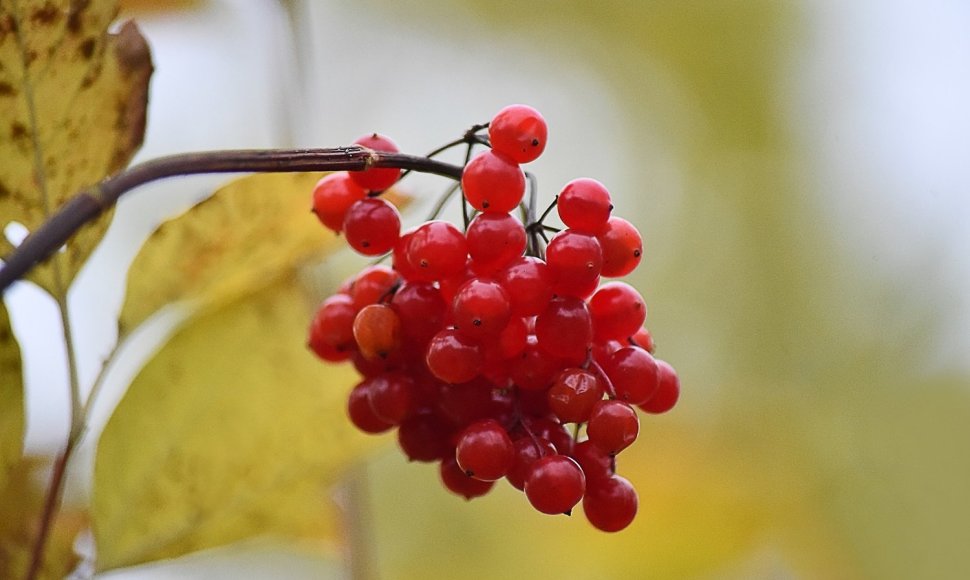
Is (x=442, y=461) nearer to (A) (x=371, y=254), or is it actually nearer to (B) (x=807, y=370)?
(A) (x=371, y=254)

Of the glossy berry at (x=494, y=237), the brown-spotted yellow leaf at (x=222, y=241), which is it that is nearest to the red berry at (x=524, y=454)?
the glossy berry at (x=494, y=237)

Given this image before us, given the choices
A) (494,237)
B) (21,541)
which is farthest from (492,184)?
(21,541)

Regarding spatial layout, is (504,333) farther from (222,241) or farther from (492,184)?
(222,241)

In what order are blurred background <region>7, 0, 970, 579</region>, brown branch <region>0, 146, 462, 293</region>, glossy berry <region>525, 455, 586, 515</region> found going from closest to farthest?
brown branch <region>0, 146, 462, 293</region> → glossy berry <region>525, 455, 586, 515</region> → blurred background <region>7, 0, 970, 579</region>

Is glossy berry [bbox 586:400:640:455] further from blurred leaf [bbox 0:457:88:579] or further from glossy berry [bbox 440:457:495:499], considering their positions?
blurred leaf [bbox 0:457:88:579]

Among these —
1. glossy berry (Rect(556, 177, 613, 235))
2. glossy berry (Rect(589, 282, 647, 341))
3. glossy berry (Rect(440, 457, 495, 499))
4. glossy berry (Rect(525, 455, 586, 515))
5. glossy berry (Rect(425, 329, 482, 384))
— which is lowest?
glossy berry (Rect(440, 457, 495, 499))

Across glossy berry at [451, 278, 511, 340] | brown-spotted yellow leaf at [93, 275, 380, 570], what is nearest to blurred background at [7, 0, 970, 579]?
brown-spotted yellow leaf at [93, 275, 380, 570]

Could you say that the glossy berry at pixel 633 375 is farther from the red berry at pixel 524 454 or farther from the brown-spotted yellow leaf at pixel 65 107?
the brown-spotted yellow leaf at pixel 65 107
